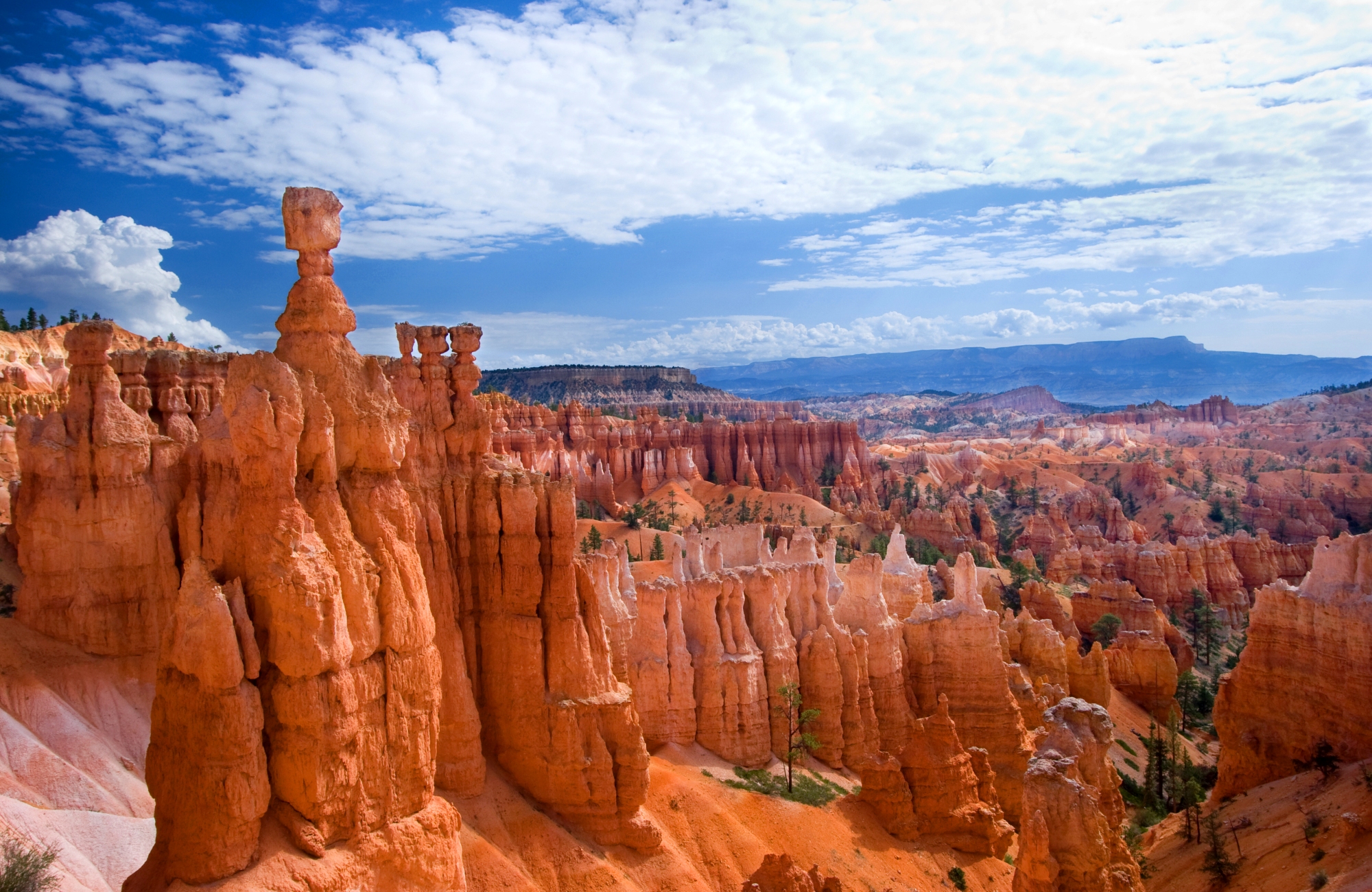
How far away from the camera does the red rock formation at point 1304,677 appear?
79.8ft

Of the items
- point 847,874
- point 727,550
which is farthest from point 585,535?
point 847,874

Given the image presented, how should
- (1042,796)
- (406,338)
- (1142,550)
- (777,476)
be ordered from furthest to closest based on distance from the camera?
(777,476) → (1142,550) → (406,338) → (1042,796)

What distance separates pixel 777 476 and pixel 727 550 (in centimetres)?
6508

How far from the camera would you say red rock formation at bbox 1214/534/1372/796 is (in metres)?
24.3

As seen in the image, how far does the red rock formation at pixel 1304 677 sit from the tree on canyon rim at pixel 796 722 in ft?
44.9

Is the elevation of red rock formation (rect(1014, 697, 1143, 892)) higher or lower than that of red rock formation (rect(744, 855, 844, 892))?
higher

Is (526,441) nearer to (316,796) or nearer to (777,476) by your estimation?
(777,476)

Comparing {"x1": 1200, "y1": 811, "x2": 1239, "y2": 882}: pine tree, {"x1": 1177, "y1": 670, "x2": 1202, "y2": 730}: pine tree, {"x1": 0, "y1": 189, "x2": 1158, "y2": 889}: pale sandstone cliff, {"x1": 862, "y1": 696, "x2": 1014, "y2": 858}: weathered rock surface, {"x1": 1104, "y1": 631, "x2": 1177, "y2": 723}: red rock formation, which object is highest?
{"x1": 0, "y1": 189, "x2": 1158, "y2": 889}: pale sandstone cliff

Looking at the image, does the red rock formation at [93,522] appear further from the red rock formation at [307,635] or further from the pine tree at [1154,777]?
the pine tree at [1154,777]

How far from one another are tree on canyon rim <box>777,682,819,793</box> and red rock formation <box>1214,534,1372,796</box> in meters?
13.7

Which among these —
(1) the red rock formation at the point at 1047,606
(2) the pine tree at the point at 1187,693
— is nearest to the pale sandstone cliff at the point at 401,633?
(2) the pine tree at the point at 1187,693

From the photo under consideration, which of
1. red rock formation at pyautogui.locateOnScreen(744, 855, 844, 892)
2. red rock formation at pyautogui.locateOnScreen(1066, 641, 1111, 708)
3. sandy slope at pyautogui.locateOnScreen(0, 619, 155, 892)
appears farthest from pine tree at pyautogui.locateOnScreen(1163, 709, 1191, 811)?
sandy slope at pyautogui.locateOnScreen(0, 619, 155, 892)

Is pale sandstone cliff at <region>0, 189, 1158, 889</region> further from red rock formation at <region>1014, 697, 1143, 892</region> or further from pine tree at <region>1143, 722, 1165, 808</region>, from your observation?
red rock formation at <region>1014, 697, 1143, 892</region>

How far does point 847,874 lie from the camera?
20.3 meters
